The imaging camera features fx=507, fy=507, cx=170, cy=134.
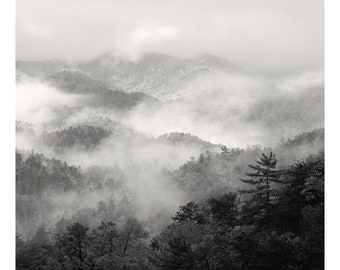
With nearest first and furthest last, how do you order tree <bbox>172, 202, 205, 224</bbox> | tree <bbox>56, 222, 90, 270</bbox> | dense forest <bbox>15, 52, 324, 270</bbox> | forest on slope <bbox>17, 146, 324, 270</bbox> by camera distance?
forest on slope <bbox>17, 146, 324, 270</bbox> < dense forest <bbox>15, 52, 324, 270</bbox> < tree <bbox>172, 202, 205, 224</bbox> < tree <bbox>56, 222, 90, 270</bbox>

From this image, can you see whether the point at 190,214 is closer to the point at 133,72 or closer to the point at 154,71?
the point at 154,71

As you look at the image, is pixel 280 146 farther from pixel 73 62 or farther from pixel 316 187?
pixel 73 62

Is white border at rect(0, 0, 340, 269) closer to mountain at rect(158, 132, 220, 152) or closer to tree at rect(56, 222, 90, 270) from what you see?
tree at rect(56, 222, 90, 270)

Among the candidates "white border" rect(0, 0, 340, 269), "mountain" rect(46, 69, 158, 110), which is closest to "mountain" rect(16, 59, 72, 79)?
"mountain" rect(46, 69, 158, 110)

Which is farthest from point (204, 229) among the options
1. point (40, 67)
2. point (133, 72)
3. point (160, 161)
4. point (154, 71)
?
point (40, 67)

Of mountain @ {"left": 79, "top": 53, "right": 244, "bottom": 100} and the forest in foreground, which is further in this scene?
mountain @ {"left": 79, "top": 53, "right": 244, "bottom": 100}

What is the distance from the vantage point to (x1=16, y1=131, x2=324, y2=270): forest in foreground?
12.5 m

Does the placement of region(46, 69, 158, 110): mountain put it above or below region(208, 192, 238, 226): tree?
above

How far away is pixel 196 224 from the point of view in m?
13.6

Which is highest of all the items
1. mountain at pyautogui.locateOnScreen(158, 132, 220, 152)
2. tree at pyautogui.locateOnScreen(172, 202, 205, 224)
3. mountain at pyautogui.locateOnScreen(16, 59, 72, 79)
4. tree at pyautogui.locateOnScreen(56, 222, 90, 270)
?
mountain at pyautogui.locateOnScreen(16, 59, 72, 79)

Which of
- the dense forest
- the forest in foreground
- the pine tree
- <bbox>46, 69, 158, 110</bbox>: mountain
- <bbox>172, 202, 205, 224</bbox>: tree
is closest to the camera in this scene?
the forest in foreground

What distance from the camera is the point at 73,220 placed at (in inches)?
558
